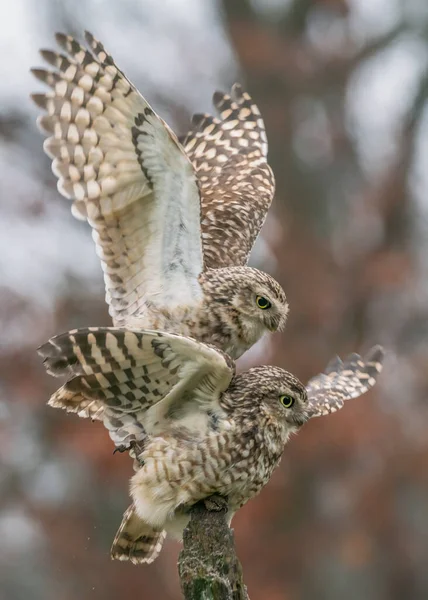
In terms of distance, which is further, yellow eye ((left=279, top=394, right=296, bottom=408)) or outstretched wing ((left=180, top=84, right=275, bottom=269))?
outstretched wing ((left=180, top=84, right=275, bottom=269))

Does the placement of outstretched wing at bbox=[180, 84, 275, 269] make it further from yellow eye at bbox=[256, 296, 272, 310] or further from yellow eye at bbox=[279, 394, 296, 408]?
yellow eye at bbox=[279, 394, 296, 408]

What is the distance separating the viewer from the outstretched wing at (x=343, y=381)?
5.41 meters

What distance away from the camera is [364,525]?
11.7 meters

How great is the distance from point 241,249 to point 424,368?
5.61 meters

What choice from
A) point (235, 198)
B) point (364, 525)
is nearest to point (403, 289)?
point (364, 525)

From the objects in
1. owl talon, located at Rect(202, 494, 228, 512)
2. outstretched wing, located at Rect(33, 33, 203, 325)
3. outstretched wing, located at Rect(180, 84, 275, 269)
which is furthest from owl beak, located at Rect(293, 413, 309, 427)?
outstretched wing, located at Rect(180, 84, 275, 269)

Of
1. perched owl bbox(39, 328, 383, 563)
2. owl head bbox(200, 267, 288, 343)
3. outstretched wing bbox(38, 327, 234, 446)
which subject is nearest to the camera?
outstretched wing bbox(38, 327, 234, 446)

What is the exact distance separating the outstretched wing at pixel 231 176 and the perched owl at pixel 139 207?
0.38 meters

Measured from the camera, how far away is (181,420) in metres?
4.78

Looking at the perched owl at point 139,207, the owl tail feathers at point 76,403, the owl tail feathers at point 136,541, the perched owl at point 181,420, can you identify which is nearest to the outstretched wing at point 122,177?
the perched owl at point 139,207

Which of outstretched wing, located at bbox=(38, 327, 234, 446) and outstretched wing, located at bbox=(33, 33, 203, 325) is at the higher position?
outstretched wing, located at bbox=(33, 33, 203, 325)

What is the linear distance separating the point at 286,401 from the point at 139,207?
1.02 meters

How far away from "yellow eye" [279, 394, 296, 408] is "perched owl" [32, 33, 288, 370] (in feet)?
1.43

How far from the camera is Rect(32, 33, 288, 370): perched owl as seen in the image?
4.84m
